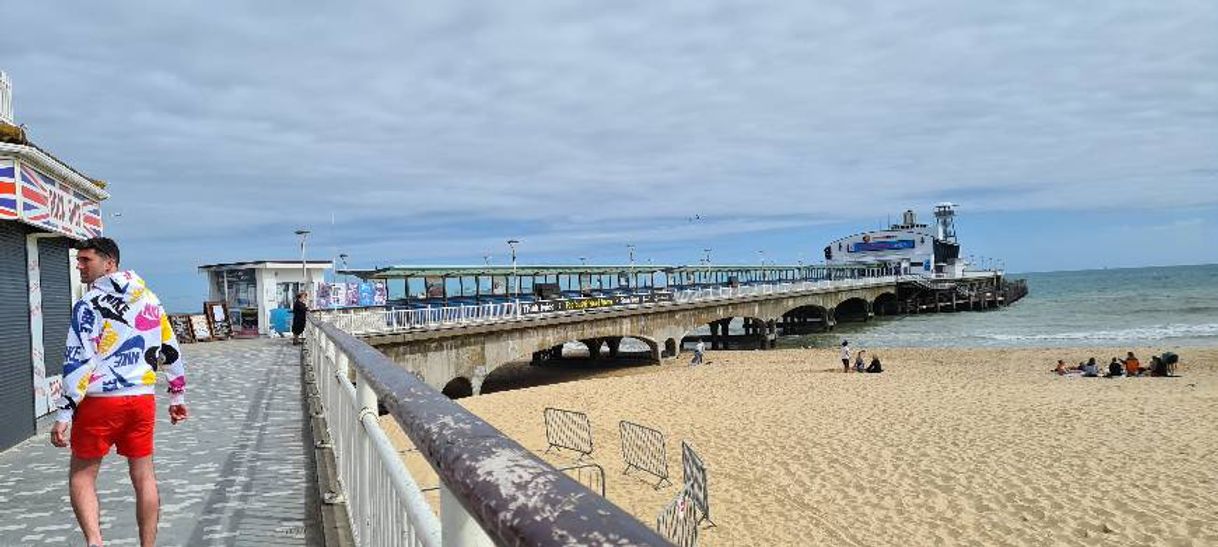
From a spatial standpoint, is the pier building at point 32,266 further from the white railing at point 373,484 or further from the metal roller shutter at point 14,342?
the white railing at point 373,484

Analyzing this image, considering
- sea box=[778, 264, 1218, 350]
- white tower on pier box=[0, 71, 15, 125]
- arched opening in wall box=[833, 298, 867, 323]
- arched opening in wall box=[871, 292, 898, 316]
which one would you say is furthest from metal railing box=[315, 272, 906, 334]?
arched opening in wall box=[871, 292, 898, 316]

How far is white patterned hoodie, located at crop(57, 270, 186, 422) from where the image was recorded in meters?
3.75

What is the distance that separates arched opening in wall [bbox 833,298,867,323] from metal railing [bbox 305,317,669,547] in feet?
247

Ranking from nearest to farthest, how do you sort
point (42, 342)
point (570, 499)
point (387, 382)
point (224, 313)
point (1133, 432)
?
point (570, 499) → point (387, 382) → point (42, 342) → point (1133, 432) → point (224, 313)

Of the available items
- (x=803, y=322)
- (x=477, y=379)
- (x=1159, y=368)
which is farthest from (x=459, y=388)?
(x=803, y=322)

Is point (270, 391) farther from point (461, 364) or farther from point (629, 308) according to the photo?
point (629, 308)

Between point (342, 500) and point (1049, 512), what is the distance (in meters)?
11.3

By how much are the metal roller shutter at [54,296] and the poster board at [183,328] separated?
16.1 m

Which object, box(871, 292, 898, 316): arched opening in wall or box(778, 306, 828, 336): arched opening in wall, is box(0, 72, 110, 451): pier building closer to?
box(778, 306, 828, 336): arched opening in wall

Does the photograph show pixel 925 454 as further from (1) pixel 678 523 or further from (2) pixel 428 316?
(2) pixel 428 316

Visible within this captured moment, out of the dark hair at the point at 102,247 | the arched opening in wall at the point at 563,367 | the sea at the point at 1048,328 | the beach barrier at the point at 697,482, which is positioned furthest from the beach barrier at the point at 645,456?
the sea at the point at 1048,328

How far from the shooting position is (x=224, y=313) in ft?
96.6

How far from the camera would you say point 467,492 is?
1.10 metres

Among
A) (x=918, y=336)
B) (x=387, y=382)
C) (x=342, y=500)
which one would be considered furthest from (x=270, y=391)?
(x=918, y=336)
